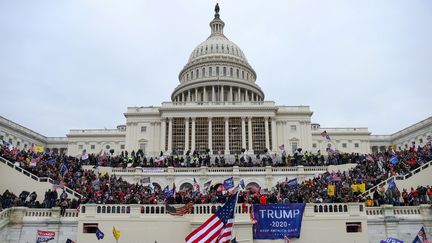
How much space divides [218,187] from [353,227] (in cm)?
1668

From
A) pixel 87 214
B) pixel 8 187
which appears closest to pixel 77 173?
pixel 8 187

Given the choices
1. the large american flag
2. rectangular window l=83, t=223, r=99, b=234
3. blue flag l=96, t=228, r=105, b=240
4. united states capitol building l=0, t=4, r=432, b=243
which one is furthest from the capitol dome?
the large american flag

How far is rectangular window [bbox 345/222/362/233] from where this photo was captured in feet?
80.7

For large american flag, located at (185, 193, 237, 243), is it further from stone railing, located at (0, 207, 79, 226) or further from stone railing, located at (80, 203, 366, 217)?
stone railing, located at (0, 207, 79, 226)

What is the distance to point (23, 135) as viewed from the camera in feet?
319

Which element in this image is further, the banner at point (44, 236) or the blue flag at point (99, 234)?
the banner at point (44, 236)

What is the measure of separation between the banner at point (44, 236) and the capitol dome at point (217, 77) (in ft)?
210

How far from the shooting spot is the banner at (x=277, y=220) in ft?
79.0

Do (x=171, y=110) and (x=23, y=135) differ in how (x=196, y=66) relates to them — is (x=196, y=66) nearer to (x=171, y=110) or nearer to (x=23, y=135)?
(x=171, y=110)

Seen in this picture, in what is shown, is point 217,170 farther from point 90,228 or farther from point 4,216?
point 4,216

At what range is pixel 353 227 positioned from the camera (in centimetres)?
2472

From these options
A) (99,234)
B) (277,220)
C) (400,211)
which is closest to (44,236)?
(99,234)

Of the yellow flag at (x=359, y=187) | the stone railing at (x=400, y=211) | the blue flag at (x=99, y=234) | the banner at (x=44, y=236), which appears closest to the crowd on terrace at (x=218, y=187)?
the yellow flag at (x=359, y=187)

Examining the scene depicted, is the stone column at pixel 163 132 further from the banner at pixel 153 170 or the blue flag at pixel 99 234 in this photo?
the blue flag at pixel 99 234
